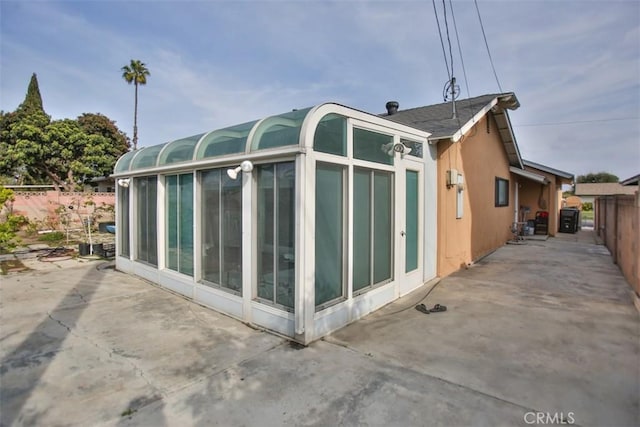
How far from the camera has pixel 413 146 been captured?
20.2 ft

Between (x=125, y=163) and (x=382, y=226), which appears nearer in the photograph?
(x=382, y=226)

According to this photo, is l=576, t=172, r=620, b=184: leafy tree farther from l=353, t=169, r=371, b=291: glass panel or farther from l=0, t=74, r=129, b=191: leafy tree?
l=0, t=74, r=129, b=191: leafy tree

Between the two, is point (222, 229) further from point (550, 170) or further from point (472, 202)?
point (550, 170)

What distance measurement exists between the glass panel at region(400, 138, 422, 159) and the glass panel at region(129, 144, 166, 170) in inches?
188

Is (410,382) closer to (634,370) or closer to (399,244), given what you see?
(634,370)

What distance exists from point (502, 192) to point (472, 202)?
12.6 feet

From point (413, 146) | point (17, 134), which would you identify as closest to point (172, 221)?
point (413, 146)

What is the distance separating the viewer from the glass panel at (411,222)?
6020 millimetres

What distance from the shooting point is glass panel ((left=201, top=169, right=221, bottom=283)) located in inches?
204

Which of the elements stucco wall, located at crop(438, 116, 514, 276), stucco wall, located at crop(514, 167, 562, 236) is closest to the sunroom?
stucco wall, located at crop(438, 116, 514, 276)

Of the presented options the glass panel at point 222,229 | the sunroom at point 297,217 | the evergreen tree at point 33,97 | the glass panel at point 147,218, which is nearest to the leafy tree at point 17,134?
the evergreen tree at point 33,97

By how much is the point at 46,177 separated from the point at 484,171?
93.9 feet

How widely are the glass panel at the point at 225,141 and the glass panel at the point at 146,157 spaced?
1807mm

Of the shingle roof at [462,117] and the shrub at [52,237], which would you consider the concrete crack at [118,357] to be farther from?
the shrub at [52,237]
